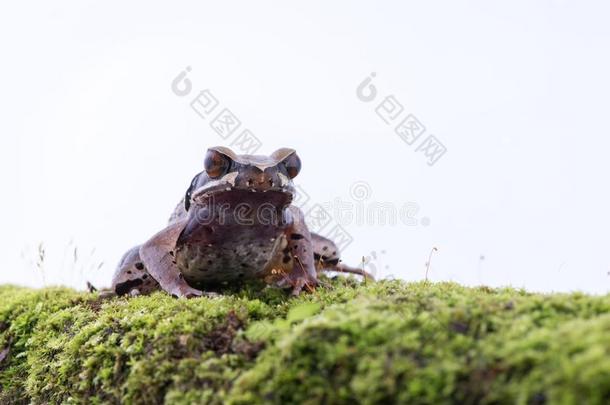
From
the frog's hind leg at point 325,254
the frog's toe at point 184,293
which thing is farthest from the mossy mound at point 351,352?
the frog's hind leg at point 325,254

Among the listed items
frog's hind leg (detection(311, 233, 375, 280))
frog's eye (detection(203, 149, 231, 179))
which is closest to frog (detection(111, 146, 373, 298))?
frog's eye (detection(203, 149, 231, 179))

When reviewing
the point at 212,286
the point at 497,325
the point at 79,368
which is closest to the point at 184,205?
the point at 212,286

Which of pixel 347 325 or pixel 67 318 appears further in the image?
pixel 67 318

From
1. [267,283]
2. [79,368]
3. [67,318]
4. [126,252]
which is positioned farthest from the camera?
[126,252]

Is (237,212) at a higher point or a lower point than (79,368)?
higher

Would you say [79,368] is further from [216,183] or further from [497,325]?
[497,325]

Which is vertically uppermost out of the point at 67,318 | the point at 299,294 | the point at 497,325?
the point at 497,325

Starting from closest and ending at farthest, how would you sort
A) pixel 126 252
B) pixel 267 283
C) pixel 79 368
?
pixel 79 368 < pixel 267 283 < pixel 126 252

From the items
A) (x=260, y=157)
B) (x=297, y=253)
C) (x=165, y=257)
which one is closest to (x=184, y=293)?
(x=165, y=257)
